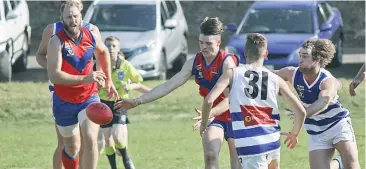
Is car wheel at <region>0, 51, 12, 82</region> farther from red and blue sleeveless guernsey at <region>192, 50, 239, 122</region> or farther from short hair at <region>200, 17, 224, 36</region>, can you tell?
short hair at <region>200, 17, 224, 36</region>

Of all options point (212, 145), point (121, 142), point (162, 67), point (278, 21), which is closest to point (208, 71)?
point (212, 145)

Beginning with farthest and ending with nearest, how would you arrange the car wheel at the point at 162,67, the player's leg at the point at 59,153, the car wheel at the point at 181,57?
the car wheel at the point at 181,57 → the car wheel at the point at 162,67 → the player's leg at the point at 59,153

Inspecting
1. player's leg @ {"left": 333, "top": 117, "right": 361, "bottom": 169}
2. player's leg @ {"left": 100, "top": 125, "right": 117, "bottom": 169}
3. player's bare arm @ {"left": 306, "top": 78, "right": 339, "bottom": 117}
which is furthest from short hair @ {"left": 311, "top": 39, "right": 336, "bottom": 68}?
player's leg @ {"left": 100, "top": 125, "right": 117, "bottom": 169}

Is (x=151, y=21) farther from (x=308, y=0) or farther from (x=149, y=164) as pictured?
(x=149, y=164)

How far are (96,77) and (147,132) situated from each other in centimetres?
661

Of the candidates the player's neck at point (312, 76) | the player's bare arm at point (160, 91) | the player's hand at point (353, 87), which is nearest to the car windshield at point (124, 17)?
the player's hand at point (353, 87)

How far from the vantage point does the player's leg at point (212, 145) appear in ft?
33.9

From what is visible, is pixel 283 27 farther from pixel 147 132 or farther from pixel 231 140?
pixel 231 140

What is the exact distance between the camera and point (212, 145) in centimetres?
1037

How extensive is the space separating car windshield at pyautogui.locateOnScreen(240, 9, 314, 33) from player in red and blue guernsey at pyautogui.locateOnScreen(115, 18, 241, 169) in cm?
1168

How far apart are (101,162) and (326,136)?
4637 mm

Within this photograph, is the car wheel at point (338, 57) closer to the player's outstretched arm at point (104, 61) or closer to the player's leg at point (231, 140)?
the player's outstretched arm at point (104, 61)

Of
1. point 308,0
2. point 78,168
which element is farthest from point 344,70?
point 78,168

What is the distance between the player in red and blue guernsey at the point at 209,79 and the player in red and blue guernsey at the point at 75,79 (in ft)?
1.95
